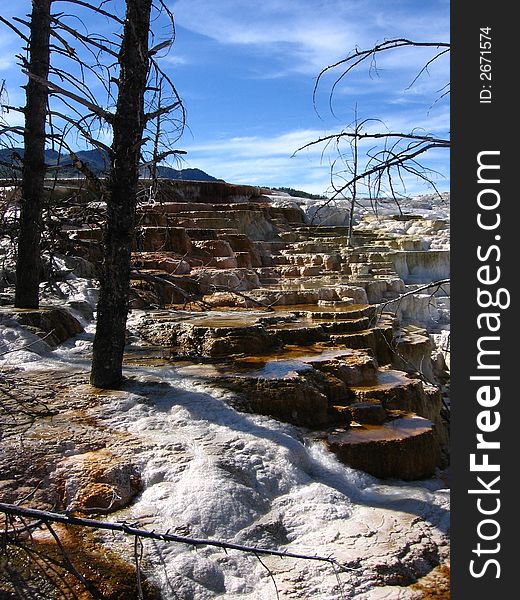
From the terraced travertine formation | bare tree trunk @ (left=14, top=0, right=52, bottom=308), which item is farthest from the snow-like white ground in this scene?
bare tree trunk @ (left=14, top=0, right=52, bottom=308)

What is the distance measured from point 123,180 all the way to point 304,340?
3.26 meters

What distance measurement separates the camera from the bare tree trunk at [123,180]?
5.32 m

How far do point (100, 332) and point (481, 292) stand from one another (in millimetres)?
3872

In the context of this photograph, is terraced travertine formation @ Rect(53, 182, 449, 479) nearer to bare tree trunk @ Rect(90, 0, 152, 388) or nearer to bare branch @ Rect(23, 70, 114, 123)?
bare tree trunk @ Rect(90, 0, 152, 388)

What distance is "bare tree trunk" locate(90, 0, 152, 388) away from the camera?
5320mm

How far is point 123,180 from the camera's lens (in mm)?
5367

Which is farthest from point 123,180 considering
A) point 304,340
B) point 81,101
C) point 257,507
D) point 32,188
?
point 304,340

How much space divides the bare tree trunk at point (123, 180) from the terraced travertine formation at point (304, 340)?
38 centimetres

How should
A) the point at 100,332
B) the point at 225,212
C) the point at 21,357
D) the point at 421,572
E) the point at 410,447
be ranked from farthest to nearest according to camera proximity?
the point at 225,212 → the point at 21,357 → the point at 100,332 → the point at 410,447 → the point at 421,572

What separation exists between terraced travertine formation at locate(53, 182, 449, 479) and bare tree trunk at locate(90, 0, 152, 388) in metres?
0.38

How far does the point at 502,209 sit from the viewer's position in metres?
2.24

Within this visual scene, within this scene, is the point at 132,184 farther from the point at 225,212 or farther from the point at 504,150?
the point at 225,212

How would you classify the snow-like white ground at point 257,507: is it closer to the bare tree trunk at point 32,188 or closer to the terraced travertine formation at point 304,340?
the terraced travertine formation at point 304,340

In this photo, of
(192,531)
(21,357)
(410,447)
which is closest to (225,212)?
(21,357)
